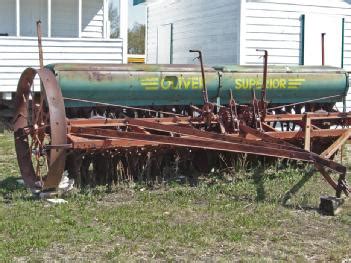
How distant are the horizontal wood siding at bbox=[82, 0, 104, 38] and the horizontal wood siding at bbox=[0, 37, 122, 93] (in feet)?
6.42

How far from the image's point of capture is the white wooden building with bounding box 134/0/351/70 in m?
11.9

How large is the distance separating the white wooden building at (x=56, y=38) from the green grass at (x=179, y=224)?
5.39 m

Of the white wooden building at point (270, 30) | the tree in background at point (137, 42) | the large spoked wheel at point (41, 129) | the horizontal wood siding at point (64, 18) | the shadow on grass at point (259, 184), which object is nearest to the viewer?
the large spoked wheel at point (41, 129)

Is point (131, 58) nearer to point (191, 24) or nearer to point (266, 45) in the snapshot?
point (191, 24)

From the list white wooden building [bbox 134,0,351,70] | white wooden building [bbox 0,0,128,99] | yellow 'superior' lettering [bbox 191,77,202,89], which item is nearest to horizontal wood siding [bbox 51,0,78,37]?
white wooden building [bbox 0,0,128,99]

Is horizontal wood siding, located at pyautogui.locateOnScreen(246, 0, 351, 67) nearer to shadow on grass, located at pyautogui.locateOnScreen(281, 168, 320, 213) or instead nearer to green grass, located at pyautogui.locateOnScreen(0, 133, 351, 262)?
shadow on grass, located at pyautogui.locateOnScreen(281, 168, 320, 213)

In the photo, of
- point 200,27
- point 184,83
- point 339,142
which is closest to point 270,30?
point 200,27

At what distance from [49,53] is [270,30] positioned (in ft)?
14.4

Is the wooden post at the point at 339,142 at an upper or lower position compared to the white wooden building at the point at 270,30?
lower

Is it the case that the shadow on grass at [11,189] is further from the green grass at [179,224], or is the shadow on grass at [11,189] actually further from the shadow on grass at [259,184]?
the shadow on grass at [259,184]

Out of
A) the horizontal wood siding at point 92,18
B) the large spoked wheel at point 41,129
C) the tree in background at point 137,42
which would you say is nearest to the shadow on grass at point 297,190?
the large spoked wheel at point 41,129

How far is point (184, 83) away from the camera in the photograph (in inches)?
270

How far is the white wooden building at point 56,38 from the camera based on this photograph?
11375 mm

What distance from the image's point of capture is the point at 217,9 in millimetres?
12492
